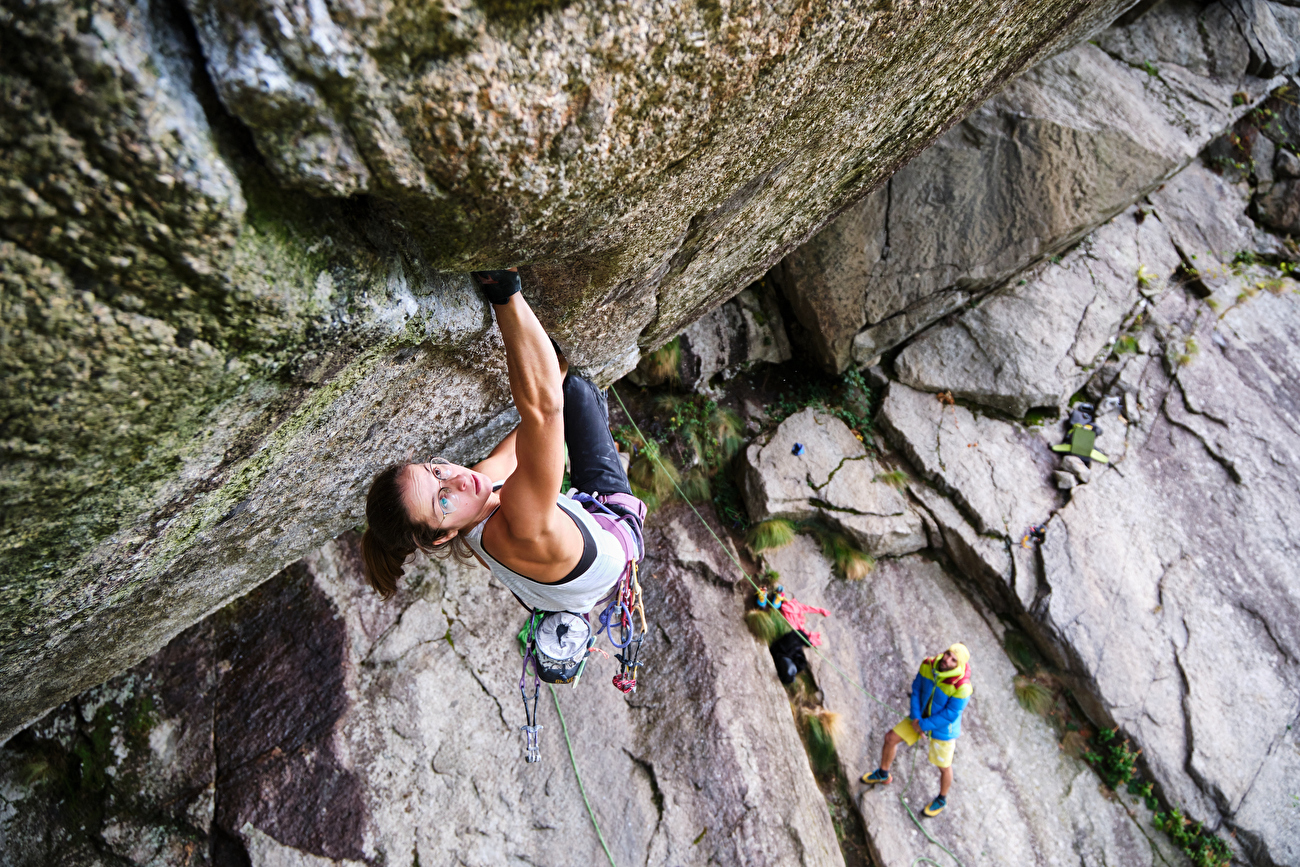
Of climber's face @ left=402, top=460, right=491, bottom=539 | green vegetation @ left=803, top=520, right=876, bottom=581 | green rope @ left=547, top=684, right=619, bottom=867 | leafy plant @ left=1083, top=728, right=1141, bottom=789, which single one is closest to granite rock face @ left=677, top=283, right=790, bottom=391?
green vegetation @ left=803, top=520, right=876, bottom=581

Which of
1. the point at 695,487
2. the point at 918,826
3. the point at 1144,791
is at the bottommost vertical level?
the point at 1144,791

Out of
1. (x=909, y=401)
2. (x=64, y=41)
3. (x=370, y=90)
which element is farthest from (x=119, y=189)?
(x=909, y=401)

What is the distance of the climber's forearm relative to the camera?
1938 millimetres

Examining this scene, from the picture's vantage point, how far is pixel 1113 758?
5352 millimetres

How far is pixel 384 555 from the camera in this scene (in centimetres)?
243

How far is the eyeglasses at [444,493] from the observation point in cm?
232

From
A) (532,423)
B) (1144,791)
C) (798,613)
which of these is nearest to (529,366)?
(532,423)

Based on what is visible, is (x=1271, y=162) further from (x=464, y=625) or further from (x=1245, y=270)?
(x=464, y=625)

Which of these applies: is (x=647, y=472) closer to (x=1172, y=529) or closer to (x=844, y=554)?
(x=844, y=554)

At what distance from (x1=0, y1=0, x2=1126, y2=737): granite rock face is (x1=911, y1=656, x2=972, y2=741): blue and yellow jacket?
11.9 ft

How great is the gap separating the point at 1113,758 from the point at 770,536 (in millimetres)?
3042

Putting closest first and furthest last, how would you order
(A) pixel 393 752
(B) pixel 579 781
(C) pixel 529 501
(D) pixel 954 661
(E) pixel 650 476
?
(C) pixel 529 501 → (A) pixel 393 752 → (B) pixel 579 781 → (D) pixel 954 661 → (E) pixel 650 476

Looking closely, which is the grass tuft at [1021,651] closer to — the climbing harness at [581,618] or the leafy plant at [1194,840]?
the leafy plant at [1194,840]

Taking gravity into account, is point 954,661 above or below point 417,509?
below
